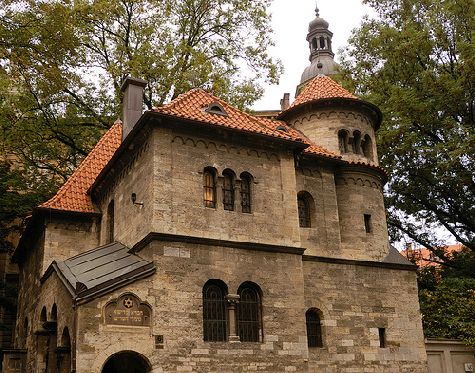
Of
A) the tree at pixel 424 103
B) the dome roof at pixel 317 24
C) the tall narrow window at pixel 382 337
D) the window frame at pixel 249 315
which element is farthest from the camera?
the dome roof at pixel 317 24

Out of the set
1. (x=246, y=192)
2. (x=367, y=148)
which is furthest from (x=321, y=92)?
(x=246, y=192)

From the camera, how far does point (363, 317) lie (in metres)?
18.1

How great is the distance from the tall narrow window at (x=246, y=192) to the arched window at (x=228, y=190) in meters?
0.31

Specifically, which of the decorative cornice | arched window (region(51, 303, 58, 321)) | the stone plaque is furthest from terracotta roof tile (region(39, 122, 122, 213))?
the stone plaque

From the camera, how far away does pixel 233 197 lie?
16594 millimetres

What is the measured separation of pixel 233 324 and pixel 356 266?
522cm

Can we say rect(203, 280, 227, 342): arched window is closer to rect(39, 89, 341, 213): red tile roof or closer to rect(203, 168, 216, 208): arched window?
rect(203, 168, 216, 208): arched window

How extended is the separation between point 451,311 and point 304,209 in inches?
342

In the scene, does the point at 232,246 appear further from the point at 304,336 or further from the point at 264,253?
the point at 304,336

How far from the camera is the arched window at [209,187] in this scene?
53.2 ft

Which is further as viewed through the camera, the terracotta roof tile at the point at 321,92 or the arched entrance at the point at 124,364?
the terracotta roof tile at the point at 321,92

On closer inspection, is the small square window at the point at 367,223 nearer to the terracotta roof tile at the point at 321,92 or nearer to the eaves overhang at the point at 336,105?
the eaves overhang at the point at 336,105

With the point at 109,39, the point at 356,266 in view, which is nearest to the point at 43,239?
the point at 356,266

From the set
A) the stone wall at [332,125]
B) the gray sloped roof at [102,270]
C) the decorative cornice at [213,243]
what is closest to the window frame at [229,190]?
the decorative cornice at [213,243]
